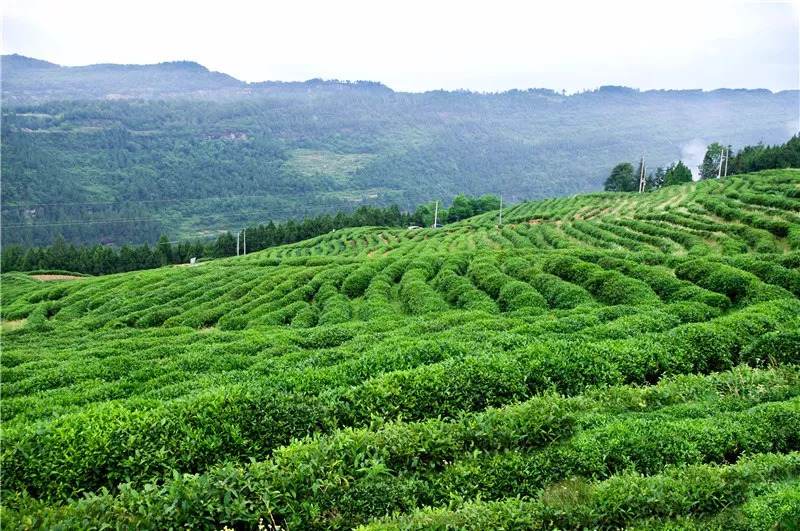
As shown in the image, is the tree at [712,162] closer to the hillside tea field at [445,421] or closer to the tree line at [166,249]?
the tree line at [166,249]

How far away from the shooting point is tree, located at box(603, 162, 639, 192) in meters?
107

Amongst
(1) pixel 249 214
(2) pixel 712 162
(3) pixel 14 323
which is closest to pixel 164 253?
(3) pixel 14 323

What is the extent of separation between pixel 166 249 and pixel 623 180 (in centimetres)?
8467

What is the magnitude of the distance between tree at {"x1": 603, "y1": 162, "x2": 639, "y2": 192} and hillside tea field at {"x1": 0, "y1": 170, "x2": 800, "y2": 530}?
9277 centimetres

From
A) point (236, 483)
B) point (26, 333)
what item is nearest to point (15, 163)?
point (26, 333)

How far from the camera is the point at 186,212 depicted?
171875mm

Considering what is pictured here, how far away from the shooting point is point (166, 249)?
91.1 metres

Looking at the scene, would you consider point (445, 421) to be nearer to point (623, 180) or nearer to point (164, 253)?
point (164, 253)

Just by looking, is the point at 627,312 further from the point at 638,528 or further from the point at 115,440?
the point at 115,440

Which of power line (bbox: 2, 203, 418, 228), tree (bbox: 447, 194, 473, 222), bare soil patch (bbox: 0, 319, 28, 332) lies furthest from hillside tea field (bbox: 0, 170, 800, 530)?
power line (bbox: 2, 203, 418, 228)

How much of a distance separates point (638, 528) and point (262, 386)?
6704 millimetres

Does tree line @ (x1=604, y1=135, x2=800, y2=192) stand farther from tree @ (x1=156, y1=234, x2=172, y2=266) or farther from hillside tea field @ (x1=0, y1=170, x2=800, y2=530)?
tree @ (x1=156, y1=234, x2=172, y2=266)

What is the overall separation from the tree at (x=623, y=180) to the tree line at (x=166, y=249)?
2856 cm

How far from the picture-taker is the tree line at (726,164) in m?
78.3
